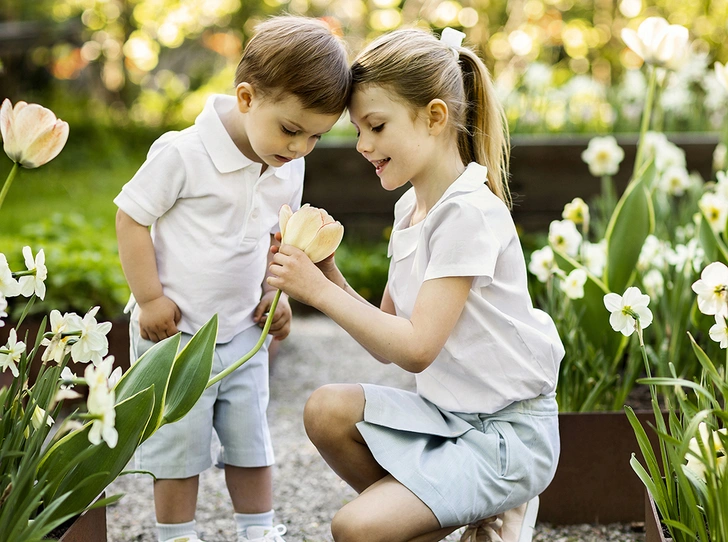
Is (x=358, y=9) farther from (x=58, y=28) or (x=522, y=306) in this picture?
(x=522, y=306)

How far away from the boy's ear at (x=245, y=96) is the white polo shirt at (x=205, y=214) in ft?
0.30

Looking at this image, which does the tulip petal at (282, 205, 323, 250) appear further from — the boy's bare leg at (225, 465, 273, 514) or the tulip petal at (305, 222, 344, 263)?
the boy's bare leg at (225, 465, 273, 514)

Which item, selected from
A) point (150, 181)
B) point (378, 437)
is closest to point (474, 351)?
point (378, 437)

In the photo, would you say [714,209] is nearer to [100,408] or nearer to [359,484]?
[359,484]

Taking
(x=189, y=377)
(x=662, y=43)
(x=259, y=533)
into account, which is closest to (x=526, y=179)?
(x=662, y=43)

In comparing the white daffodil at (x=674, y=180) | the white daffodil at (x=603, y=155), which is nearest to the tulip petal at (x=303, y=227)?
the white daffodil at (x=603, y=155)

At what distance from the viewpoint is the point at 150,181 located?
5.67 feet

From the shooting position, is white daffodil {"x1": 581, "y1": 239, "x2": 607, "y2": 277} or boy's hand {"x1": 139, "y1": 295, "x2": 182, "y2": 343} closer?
boy's hand {"x1": 139, "y1": 295, "x2": 182, "y2": 343}

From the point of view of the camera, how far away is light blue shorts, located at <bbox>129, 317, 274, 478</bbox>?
176 centimetres

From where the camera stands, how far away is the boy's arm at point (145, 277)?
1.73 m

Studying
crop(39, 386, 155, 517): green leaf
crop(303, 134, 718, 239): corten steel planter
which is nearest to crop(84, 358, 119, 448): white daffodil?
crop(39, 386, 155, 517): green leaf

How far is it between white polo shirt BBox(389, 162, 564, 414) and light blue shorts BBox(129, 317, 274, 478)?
0.43 meters

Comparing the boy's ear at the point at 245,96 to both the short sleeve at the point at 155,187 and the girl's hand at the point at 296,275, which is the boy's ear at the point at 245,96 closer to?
the short sleeve at the point at 155,187

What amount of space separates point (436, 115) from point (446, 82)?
71 millimetres
